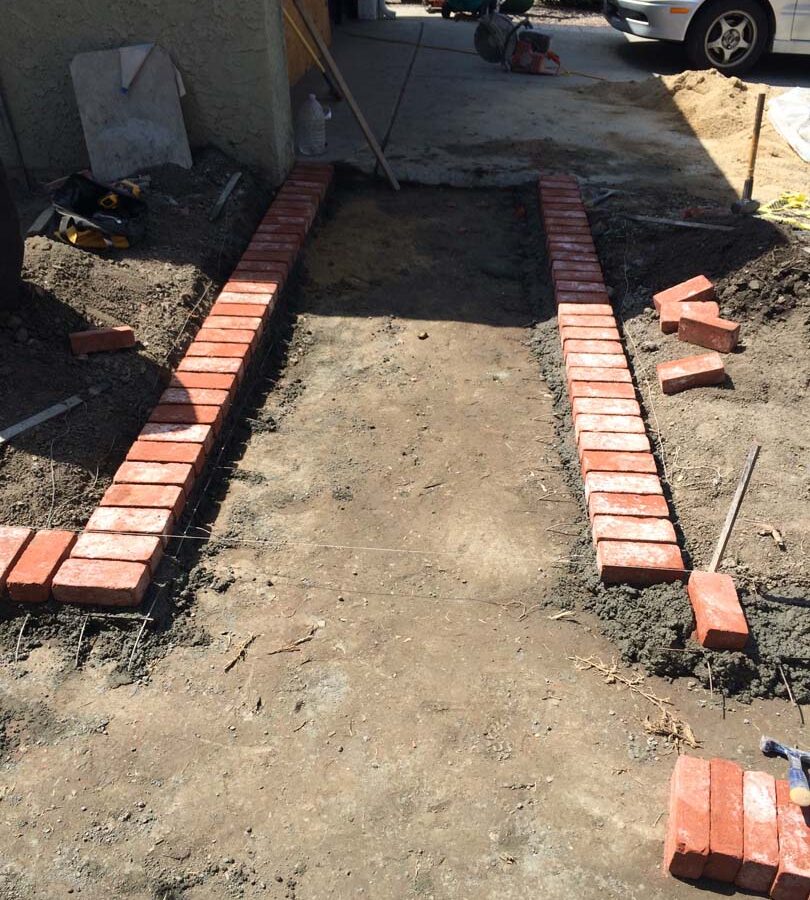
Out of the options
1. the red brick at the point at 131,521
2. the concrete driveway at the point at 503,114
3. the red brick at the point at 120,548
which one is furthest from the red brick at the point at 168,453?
the concrete driveway at the point at 503,114

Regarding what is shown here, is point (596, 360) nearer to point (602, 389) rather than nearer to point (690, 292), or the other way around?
point (602, 389)

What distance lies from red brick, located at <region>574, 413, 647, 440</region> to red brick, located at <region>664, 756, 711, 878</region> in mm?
1748

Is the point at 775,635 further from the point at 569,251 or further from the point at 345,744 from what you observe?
the point at 569,251

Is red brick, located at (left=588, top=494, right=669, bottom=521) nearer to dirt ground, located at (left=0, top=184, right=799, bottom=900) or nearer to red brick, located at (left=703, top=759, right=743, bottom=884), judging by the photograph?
dirt ground, located at (left=0, top=184, right=799, bottom=900)

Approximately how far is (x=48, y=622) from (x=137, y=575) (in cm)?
37

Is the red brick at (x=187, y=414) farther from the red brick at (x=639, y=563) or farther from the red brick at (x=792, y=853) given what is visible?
the red brick at (x=792, y=853)

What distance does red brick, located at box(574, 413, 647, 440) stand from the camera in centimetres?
399

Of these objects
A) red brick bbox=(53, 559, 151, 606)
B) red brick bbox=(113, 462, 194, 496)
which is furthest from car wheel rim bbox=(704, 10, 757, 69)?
red brick bbox=(53, 559, 151, 606)

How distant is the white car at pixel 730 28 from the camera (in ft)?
30.9

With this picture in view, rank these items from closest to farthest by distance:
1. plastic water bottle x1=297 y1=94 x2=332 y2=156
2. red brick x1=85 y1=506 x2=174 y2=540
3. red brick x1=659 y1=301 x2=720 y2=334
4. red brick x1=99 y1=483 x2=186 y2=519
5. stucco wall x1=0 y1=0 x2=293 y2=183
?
Answer: red brick x1=85 y1=506 x2=174 y2=540 → red brick x1=99 y1=483 x2=186 y2=519 → red brick x1=659 y1=301 x2=720 y2=334 → stucco wall x1=0 y1=0 x2=293 y2=183 → plastic water bottle x1=297 y1=94 x2=332 y2=156

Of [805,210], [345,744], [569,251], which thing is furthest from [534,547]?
[805,210]

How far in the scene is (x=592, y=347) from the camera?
4.61 m

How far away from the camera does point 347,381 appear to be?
15.0 ft

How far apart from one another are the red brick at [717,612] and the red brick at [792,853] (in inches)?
25.5
